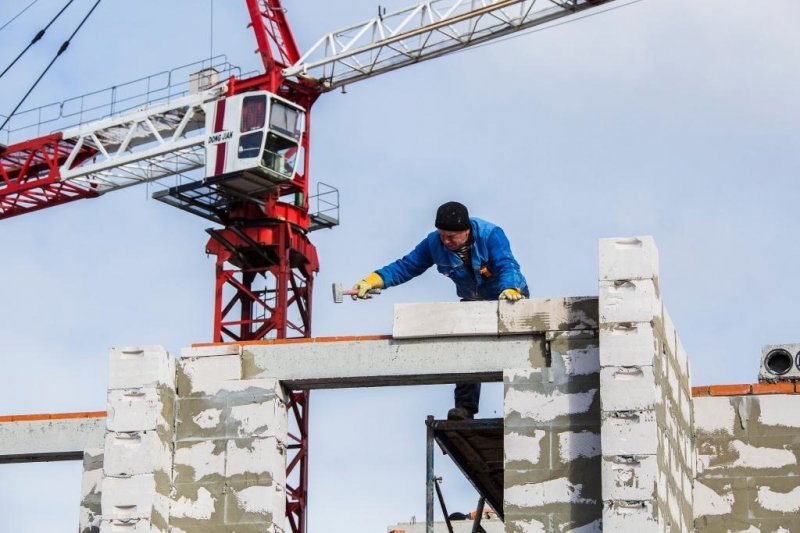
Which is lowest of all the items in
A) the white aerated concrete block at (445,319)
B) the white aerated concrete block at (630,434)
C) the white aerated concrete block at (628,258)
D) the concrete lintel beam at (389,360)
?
the white aerated concrete block at (630,434)

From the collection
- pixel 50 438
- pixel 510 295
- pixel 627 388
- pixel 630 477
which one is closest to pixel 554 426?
pixel 627 388

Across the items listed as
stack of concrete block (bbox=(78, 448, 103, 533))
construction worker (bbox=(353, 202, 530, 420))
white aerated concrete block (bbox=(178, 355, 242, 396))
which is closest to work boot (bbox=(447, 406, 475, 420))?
construction worker (bbox=(353, 202, 530, 420))

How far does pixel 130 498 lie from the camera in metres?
19.6

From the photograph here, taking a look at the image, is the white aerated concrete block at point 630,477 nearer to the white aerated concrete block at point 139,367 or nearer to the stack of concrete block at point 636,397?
the stack of concrete block at point 636,397

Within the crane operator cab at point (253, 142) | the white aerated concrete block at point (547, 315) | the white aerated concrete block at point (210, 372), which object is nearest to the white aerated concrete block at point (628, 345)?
the white aerated concrete block at point (547, 315)

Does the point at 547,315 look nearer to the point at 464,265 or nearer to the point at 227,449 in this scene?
the point at 464,265

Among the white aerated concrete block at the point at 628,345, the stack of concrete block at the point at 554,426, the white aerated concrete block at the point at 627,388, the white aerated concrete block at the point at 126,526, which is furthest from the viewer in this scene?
the white aerated concrete block at the point at 126,526

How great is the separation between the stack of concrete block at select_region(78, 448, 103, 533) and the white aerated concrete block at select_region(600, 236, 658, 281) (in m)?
6.61

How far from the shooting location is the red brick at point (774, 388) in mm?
20922

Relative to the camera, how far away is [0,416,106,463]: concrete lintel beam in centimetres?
2211

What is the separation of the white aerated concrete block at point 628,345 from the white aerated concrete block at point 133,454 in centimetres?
495

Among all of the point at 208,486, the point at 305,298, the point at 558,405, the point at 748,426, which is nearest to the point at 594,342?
the point at 558,405

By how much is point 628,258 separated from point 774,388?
3.09m

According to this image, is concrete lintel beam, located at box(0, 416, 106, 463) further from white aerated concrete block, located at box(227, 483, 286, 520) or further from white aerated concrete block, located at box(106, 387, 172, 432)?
white aerated concrete block, located at box(227, 483, 286, 520)
